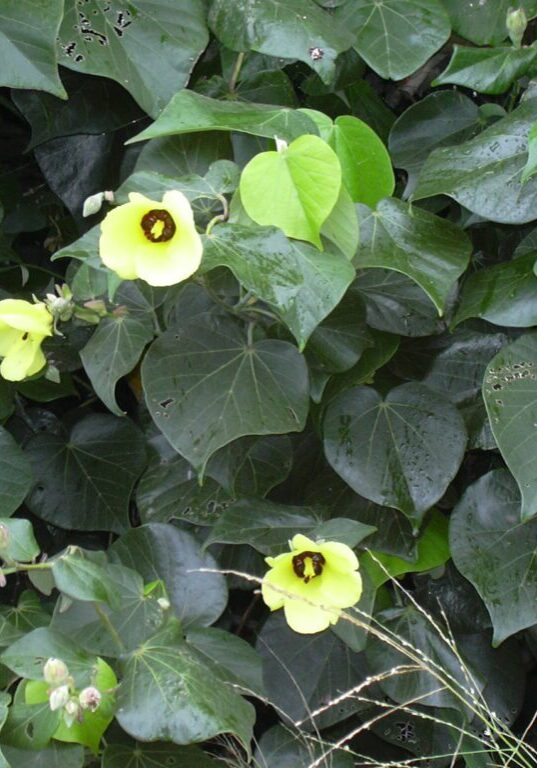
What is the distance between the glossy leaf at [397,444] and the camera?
4.64 ft

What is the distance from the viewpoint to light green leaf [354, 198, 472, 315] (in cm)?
130

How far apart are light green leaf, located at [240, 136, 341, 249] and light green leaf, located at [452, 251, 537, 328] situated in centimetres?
28

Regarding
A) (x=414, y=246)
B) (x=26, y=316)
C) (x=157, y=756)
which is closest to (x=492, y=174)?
(x=414, y=246)

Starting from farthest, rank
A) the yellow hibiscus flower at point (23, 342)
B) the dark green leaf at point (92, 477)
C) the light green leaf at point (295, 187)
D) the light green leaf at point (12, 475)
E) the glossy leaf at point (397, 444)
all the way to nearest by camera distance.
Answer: the dark green leaf at point (92, 477)
the light green leaf at point (12, 475)
the glossy leaf at point (397, 444)
the yellow hibiscus flower at point (23, 342)
the light green leaf at point (295, 187)

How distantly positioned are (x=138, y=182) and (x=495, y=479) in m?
0.59

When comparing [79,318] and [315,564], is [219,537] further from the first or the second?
[79,318]

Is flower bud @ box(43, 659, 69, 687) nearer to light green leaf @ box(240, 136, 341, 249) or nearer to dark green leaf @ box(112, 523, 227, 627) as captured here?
dark green leaf @ box(112, 523, 227, 627)

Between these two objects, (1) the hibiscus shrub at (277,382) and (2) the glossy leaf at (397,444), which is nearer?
(1) the hibiscus shrub at (277,382)

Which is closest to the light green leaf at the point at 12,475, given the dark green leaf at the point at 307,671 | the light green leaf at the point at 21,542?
the light green leaf at the point at 21,542

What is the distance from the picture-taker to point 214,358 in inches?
55.1

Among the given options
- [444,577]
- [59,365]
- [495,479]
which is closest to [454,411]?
[495,479]

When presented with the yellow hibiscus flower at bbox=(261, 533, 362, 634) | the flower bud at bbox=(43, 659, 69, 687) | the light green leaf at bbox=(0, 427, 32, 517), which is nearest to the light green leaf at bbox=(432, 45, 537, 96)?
the yellow hibiscus flower at bbox=(261, 533, 362, 634)

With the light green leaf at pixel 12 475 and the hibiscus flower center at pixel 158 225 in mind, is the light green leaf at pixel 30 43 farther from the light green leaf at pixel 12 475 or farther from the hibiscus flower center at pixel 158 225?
the light green leaf at pixel 12 475

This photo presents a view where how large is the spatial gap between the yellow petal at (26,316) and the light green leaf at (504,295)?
492mm
